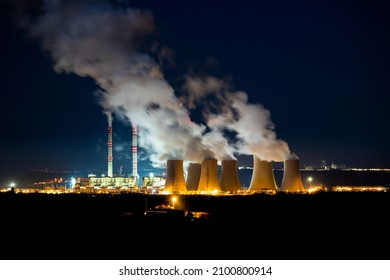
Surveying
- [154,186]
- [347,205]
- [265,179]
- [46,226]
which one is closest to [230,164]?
[265,179]

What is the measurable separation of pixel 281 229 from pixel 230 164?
18.2 meters

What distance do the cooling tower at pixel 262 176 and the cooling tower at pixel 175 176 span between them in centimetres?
624

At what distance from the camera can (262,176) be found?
129 feet

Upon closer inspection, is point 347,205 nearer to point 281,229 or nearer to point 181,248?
point 281,229

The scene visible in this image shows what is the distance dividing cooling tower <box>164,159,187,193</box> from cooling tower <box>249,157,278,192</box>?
6.24 meters

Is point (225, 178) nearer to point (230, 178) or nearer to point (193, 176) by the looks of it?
point (230, 178)

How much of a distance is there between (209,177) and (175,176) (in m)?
3.20

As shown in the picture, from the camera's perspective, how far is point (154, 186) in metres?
68.9

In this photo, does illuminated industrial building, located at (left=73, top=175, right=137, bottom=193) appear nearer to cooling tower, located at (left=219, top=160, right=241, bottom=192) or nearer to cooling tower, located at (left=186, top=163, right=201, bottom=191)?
cooling tower, located at (left=186, top=163, right=201, bottom=191)

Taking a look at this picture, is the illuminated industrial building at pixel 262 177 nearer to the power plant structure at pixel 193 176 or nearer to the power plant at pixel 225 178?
the power plant at pixel 225 178

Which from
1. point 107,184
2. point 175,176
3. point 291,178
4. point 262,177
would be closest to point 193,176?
point 175,176

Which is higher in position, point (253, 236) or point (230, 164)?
point (230, 164)

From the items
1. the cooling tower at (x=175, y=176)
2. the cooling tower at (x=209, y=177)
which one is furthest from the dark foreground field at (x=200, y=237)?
the cooling tower at (x=175, y=176)

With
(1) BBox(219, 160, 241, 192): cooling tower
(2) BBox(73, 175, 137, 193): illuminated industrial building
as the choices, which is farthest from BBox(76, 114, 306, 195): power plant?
(2) BBox(73, 175, 137, 193): illuminated industrial building
